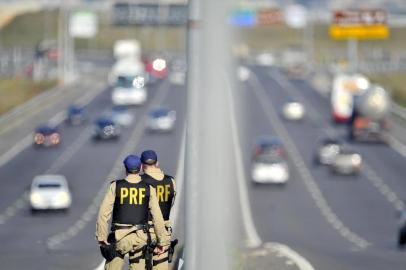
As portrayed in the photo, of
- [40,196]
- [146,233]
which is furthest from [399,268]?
[40,196]

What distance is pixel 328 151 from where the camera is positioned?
3009 inches

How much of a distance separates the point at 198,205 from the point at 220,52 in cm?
125

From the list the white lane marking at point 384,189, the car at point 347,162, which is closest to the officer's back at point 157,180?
the white lane marking at point 384,189

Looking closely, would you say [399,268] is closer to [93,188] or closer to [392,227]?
[392,227]

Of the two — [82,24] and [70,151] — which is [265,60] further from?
[70,151]

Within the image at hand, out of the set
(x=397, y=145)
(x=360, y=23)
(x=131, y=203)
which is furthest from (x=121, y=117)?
(x=131, y=203)

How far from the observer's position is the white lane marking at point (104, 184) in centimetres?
4672

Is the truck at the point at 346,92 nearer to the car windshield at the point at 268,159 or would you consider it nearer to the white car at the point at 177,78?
the car windshield at the point at 268,159

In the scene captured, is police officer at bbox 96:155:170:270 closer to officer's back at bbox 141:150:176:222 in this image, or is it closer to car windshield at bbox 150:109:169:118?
officer's back at bbox 141:150:176:222

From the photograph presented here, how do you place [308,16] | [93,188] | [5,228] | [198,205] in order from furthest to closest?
[308,16]
[93,188]
[5,228]
[198,205]

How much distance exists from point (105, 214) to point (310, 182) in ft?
201

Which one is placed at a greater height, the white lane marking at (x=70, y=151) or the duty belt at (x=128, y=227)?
the duty belt at (x=128, y=227)

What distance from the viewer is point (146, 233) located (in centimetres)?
1172

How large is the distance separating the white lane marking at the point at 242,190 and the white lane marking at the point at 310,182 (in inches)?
137
